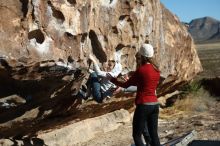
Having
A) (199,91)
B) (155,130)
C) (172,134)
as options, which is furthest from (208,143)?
(199,91)

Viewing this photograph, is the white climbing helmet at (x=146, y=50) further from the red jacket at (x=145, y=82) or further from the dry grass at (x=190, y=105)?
the dry grass at (x=190, y=105)

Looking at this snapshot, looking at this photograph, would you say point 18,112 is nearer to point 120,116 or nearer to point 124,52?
point 124,52

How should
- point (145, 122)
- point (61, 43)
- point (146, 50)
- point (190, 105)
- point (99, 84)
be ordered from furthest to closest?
point (190, 105)
point (99, 84)
point (61, 43)
point (145, 122)
point (146, 50)

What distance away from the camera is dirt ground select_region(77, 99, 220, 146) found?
11.2 metres

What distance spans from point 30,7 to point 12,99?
143cm

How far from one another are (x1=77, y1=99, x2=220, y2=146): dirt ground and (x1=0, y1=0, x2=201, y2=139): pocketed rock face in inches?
24.8

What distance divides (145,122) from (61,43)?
1.63 meters

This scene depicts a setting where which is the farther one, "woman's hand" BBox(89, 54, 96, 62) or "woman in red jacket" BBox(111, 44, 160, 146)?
"woman's hand" BBox(89, 54, 96, 62)

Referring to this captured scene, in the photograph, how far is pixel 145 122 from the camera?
7492 millimetres

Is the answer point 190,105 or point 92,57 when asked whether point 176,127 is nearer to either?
point 190,105

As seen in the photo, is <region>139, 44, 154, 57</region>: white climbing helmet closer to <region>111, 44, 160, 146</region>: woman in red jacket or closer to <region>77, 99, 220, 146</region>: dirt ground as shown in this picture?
<region>111, 44, 160, 146</region>: woman in red jacket

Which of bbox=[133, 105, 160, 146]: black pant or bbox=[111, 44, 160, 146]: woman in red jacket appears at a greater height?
bbox=[111, 44, 160, 146]: woman in red jacket

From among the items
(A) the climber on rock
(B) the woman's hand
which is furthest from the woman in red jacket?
(B) the woman's hand

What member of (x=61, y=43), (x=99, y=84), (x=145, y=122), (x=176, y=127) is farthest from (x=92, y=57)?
(x=176, y=127)
